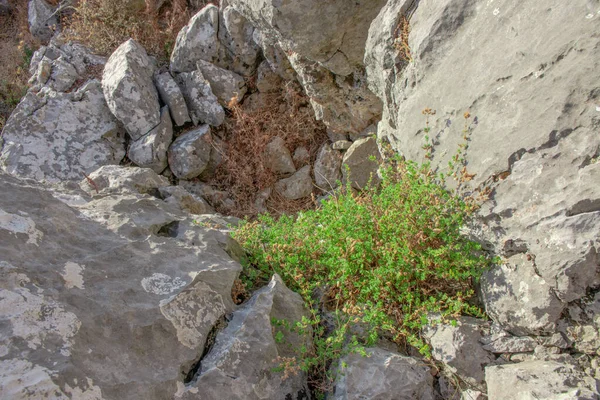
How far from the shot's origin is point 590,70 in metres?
2.69

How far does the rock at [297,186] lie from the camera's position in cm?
677

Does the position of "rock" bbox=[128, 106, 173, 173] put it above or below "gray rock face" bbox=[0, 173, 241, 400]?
above

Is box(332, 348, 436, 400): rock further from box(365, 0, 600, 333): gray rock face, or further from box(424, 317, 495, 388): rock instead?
box(365, 0, 600, 333): gray rock face

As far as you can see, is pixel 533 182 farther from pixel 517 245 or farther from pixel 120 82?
pixel 120 82

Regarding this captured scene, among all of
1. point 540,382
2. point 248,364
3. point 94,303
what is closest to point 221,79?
point 94,303

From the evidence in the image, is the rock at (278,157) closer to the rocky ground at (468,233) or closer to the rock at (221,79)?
the rock at (221,79)

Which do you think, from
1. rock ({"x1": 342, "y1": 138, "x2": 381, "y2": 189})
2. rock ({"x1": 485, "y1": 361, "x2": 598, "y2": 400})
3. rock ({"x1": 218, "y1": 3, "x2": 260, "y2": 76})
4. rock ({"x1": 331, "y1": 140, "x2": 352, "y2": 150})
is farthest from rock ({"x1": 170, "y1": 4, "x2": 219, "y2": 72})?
rock ({"x1": 485, "y1": 361, "x2": 598, "y2": 400})

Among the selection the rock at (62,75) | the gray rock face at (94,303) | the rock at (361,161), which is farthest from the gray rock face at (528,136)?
the rock at (62,75)

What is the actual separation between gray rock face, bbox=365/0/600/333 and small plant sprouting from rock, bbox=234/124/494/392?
18cm

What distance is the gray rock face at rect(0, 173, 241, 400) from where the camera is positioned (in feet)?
7.17

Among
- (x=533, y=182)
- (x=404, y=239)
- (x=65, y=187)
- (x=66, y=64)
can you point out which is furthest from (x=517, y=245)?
(x=66, y=64)

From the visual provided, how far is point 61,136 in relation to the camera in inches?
268

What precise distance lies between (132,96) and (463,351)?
19.0 ft

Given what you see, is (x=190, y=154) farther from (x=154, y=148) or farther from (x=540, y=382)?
(x=540, y=382)
